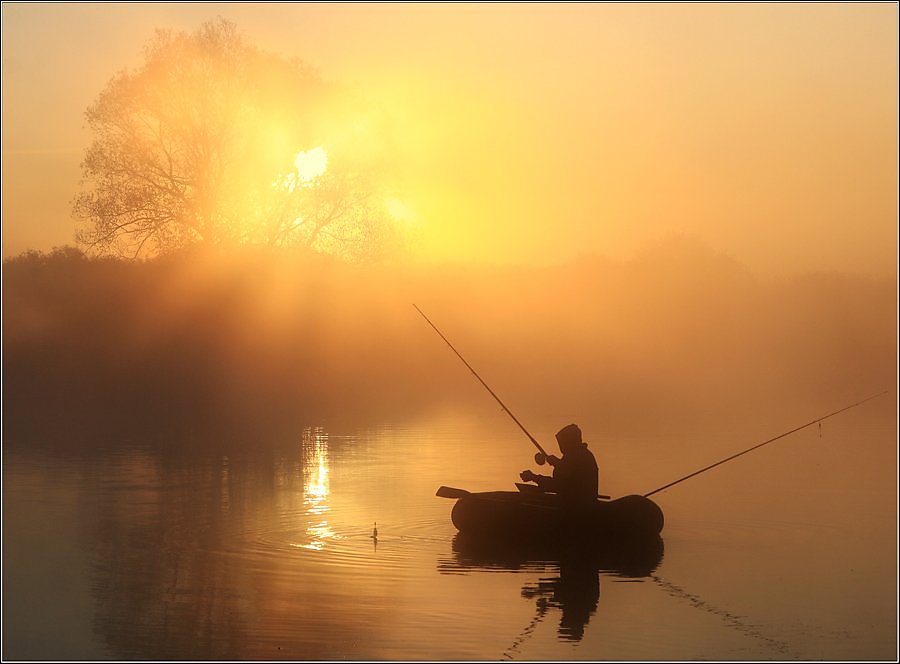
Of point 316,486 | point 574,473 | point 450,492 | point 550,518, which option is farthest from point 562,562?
point 316,486

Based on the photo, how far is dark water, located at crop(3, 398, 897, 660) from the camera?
12.3 m

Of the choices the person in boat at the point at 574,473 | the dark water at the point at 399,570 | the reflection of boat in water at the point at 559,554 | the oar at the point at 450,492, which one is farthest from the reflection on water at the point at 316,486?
the person in boat at the point at 574,473

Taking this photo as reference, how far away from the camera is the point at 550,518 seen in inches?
685

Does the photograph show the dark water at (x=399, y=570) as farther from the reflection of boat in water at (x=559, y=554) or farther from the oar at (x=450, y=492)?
the oar at (x=450, y=492)

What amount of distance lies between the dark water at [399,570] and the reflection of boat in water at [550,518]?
36cm

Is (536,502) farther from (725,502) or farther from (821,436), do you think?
(821,436)

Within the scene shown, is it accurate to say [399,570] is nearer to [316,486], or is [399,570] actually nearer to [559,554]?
[559,554]

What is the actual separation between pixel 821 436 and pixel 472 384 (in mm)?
28273

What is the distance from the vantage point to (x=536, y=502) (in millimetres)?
17734

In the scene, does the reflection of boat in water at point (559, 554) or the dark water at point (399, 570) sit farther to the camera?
the reflection of boat in water at point (559, 554)

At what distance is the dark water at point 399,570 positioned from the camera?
12.3m

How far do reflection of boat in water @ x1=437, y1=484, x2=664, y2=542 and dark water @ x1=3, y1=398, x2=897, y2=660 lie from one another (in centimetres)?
36

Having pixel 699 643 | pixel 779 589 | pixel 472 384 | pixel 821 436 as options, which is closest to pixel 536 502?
pixel 779 589

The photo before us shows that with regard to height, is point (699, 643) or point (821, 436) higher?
point (821, 436)
